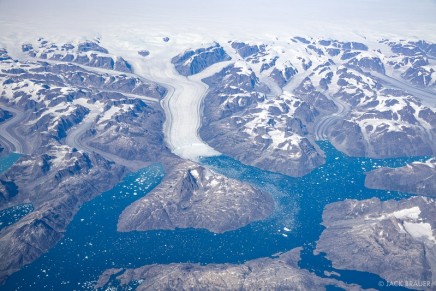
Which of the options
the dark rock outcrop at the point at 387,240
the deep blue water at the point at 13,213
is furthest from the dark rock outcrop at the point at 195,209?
the deep blue water at the point at 13,213

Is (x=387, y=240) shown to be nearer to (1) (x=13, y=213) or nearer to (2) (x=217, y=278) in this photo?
(2) (x=217, y=278)

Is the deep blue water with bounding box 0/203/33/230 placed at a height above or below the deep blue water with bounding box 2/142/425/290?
below

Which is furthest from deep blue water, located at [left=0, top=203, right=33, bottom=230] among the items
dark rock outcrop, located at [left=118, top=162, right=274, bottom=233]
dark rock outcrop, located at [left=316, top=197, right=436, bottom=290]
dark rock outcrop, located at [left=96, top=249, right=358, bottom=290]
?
dark rock outcrop, located at [left=316, top=197, right=436, bottom=290]

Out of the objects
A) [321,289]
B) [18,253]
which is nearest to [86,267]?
[18,253]

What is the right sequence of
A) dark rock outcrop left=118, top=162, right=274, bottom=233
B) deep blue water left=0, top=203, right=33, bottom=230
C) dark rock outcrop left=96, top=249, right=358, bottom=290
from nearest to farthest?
dark rock outcrop left=96, top=249, right=358, bottom=290 → deep blue water left=0, top=203, right=33, bottom=230 → dark rock outcrop left=118, top=162, right=274, bottom=233

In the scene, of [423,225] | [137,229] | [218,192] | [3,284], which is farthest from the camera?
[218,192]

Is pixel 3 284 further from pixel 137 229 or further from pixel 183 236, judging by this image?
pixel 183 236

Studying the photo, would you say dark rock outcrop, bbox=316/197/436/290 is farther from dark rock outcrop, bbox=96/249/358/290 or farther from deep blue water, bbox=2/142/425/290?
dark rock outcrop, bbox=96/249/358/290
